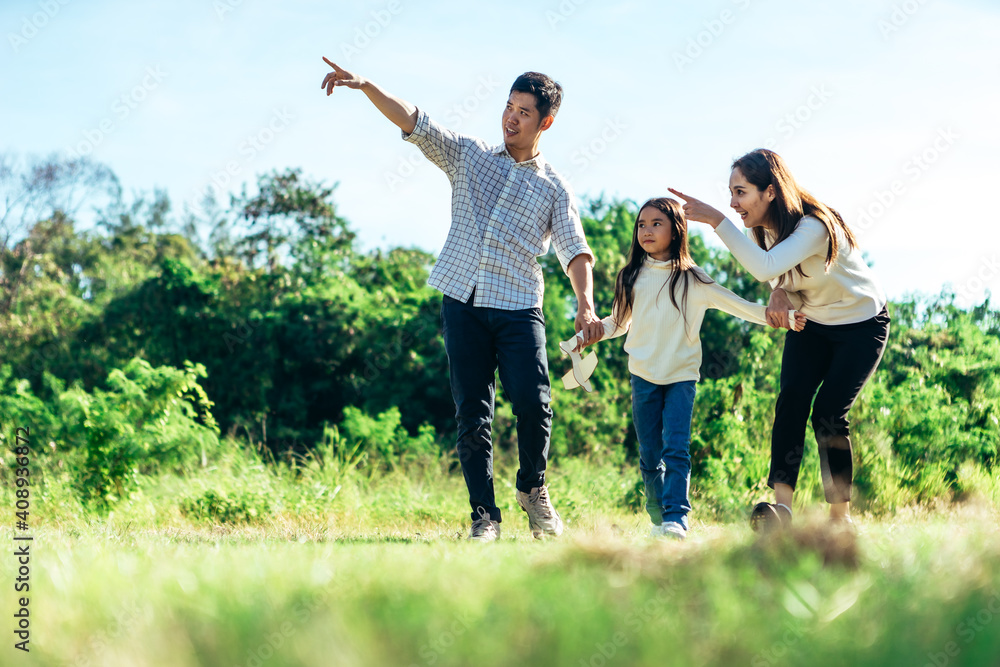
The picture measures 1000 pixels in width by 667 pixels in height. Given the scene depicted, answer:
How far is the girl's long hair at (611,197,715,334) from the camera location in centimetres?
445

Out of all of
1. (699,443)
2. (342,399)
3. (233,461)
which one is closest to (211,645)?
(699,443)

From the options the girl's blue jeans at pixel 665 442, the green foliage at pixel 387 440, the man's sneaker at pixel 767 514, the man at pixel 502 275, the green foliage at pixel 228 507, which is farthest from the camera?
the green foliage at pixel 387 440

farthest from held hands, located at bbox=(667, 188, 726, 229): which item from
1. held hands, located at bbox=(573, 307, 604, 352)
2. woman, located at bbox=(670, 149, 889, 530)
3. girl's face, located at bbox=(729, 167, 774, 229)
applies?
held hands, located at bbox=(573, 307, 604, 352)

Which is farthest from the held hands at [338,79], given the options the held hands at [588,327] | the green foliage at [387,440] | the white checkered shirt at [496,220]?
the green foliage at [387,440]

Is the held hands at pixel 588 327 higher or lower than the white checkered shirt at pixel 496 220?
lower

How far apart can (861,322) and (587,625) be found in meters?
2.76

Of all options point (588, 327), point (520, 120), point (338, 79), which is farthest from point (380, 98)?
point (588, 327)

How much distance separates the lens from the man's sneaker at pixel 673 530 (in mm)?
3797

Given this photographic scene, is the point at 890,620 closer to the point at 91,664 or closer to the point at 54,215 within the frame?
the point at 91,664

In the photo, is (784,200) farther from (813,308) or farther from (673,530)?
(673,530)

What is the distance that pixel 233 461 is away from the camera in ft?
23.6

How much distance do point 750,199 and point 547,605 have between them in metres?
2.70

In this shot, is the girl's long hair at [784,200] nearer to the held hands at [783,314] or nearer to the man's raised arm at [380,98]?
the held hands at [783,314]

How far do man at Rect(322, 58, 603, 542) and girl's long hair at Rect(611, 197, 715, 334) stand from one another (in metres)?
0.25
